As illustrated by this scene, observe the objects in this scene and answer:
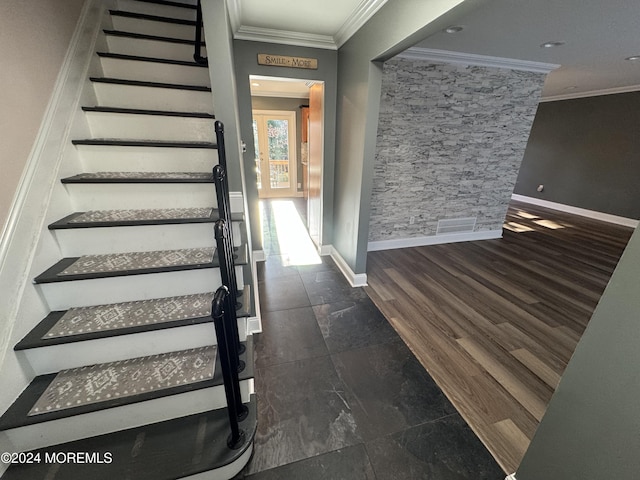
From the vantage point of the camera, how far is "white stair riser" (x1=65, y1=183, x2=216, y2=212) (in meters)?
1.47

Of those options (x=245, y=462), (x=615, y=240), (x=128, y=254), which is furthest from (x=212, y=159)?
(x=615, y=240)

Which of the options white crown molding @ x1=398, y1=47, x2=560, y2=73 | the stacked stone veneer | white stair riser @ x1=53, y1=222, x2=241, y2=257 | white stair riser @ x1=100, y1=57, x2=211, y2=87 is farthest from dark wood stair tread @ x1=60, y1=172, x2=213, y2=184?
white crown molding @ x1=398, y1=47, x2=560, y2=73

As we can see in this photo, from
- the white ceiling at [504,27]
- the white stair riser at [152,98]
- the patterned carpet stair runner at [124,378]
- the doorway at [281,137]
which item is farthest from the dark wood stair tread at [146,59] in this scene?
the doorway at [281,137]

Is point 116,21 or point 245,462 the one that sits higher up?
point 116,21

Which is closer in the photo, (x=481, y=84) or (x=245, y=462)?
(x=245, y=462)

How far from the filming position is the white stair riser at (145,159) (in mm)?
1592

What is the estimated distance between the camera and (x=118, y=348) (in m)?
1.21

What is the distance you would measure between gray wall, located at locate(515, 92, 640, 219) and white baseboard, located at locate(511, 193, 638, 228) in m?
0.08

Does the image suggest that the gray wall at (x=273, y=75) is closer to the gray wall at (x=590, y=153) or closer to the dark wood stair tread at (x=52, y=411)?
the dark wood stair tread at (x=52, y=411)

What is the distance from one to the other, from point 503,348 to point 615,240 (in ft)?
14.2

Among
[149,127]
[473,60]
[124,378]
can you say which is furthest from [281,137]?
[124,378]

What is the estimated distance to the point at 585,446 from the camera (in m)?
0.85

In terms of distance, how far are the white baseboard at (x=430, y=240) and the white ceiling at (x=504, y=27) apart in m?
2.38

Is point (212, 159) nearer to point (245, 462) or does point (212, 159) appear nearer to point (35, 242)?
point (35, 242)
